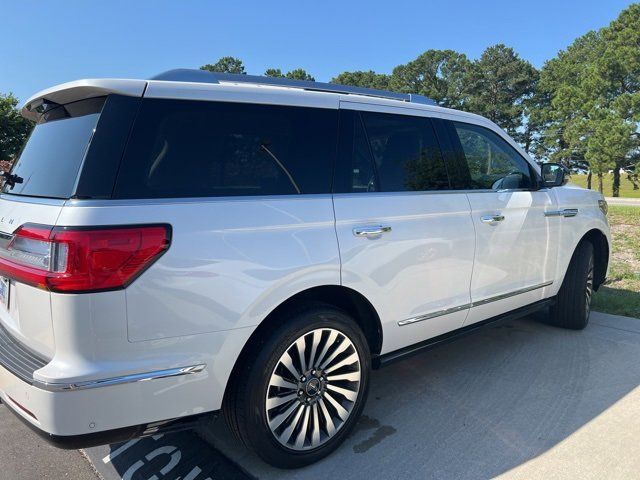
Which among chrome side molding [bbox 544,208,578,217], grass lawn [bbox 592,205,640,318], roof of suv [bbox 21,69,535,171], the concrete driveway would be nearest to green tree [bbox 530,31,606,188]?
grass lawn [bbox 592,205,640,318]

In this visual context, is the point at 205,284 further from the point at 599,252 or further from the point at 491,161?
the point at 599,252

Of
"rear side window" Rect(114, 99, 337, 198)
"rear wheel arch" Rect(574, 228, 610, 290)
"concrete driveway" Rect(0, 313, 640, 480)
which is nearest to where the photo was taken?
"rear side window" Rect(114, 99, 337, 198)

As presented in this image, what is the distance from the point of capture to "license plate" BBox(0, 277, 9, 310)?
Result: 2.25 metres

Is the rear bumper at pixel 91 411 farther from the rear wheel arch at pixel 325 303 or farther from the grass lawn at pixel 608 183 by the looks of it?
the grass lawn at pixel 608 183

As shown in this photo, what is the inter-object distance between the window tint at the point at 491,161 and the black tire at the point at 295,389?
1.60m

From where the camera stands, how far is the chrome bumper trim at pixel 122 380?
1856mm

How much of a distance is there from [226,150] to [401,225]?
1.14 meters

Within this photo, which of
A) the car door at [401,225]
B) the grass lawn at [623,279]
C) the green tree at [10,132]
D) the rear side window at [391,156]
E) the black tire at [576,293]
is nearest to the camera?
the car door at [401,225]

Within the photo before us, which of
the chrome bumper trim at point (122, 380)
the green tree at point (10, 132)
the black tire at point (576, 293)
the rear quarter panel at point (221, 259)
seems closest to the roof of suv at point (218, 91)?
the rear quarter panel at point (221, 259)

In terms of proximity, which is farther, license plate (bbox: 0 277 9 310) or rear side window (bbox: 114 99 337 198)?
license plate (bbox: 0 277 9 310)

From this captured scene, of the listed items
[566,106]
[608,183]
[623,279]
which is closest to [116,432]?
[623,279]

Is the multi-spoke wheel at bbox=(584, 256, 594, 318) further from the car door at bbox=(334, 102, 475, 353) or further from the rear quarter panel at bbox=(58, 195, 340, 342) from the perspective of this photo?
the rear quarter panel at bbox=(58, 195, 340, 342)

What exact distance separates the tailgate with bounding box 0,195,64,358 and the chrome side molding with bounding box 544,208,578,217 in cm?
360

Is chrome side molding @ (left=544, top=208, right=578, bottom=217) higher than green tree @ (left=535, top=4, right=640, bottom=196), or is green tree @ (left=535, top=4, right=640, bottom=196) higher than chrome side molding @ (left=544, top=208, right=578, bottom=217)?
green tree @ (left=535, top=4, right=640, bottom=196)
